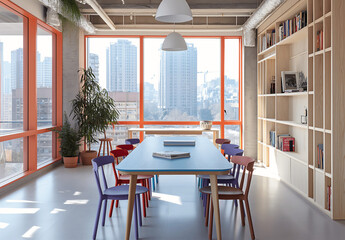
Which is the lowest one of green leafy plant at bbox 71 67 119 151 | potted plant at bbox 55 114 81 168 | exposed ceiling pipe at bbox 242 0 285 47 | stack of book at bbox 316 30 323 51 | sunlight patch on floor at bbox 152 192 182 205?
sunlight patch on floor at bbox 152 192 182 205

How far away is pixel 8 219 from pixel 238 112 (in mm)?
6635

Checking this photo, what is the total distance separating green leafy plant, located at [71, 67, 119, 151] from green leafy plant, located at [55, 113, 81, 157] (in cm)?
26

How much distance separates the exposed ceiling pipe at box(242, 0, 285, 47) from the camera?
20.8 ft

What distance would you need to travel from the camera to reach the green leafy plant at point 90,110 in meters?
8.20

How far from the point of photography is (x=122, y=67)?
9.56 m

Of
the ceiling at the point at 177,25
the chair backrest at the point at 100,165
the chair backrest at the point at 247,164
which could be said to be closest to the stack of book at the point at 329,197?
the chair backrest at the point at 247,164

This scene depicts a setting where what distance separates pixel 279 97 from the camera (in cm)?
716

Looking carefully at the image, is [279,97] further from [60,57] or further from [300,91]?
[60,57]

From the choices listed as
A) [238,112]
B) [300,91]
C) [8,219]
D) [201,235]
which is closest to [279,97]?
[300,91]

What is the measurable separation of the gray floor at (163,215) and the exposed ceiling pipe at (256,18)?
10.9 ft

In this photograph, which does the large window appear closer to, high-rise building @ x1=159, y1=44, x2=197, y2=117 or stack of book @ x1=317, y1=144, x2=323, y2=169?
high-rise building @ x1=159, y1=44, x2=197, y2=117

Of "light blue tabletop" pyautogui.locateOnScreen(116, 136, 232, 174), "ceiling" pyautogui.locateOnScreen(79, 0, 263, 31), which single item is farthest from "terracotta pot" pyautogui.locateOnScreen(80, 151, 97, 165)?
"light blue tabletop" pyautogui.locateOnScreen(116, 136, 232, 174)

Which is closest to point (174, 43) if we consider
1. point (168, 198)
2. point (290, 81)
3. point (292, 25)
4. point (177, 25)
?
point (292, 25)

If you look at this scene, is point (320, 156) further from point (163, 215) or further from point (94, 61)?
point (94, 61)
